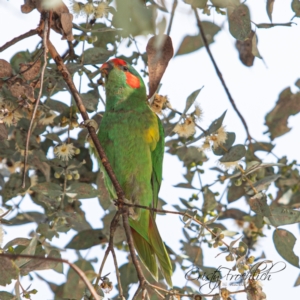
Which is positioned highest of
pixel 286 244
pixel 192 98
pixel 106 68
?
pixel 106 68

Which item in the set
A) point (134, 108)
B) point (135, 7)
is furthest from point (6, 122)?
point (135, 7)

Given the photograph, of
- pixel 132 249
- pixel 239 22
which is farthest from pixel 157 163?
pixel 239 22

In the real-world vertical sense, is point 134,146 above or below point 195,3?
above

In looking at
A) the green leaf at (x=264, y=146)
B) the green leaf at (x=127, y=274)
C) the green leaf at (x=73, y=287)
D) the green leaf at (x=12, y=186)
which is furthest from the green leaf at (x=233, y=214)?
the green leaf at (x=12, y=186)

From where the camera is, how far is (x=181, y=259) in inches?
108

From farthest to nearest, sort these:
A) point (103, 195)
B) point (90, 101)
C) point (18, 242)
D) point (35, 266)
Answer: point (103, 195)
point (90, 101)
point (18, 242)
point (35, 266)

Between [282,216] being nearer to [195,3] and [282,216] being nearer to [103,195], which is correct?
[103,195]

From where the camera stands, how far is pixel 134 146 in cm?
274

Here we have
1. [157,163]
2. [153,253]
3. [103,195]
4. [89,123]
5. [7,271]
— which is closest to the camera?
[7,271]

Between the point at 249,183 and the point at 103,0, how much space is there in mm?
991

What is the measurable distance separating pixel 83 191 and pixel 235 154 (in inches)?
27.1

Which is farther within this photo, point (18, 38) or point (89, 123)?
point (89, 123)

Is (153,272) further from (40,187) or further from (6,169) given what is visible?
(6,169)

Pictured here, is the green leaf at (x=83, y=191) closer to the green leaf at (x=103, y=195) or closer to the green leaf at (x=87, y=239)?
the green leaf at (x=103, y=195)
